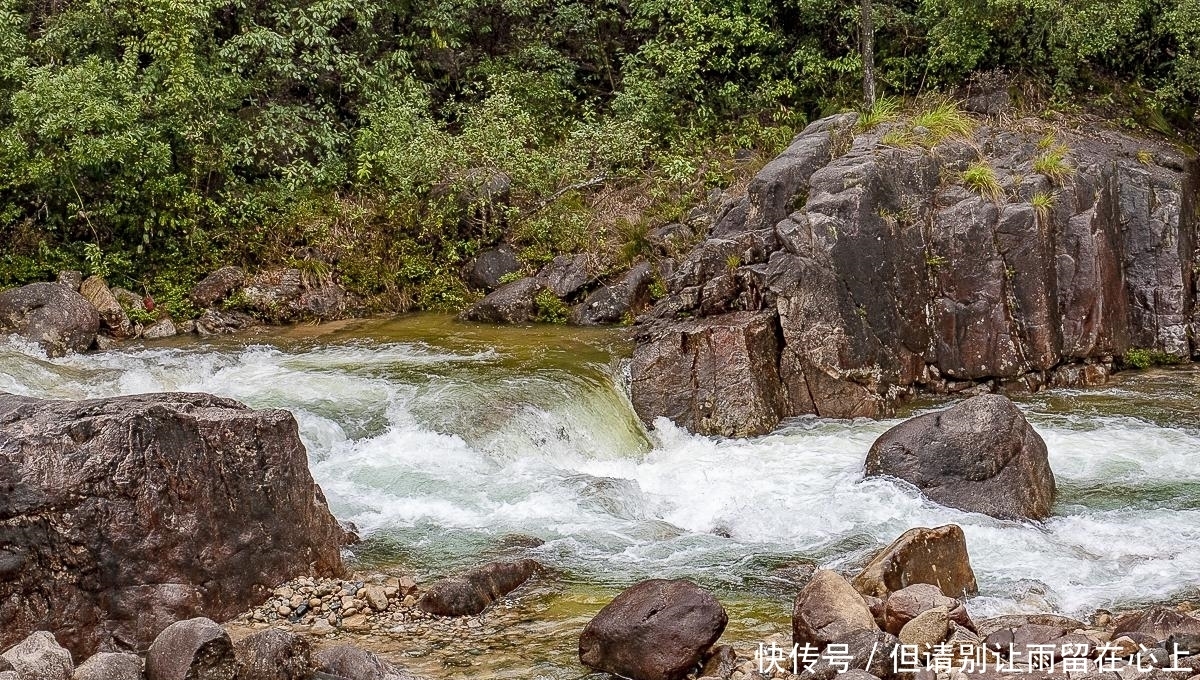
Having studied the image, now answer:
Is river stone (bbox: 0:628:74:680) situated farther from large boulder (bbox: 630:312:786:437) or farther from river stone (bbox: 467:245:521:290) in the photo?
river stone (bbox: 467:245:521:290)

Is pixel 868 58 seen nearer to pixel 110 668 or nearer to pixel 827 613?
pixel 827 613

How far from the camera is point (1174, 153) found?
16.0m

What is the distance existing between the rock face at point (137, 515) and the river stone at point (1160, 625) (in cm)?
567

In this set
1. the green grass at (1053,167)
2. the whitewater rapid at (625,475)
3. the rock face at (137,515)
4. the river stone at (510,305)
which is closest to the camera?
the rock face at (137,515)

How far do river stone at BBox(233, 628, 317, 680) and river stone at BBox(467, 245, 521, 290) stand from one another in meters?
12.6

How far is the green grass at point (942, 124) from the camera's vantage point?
48.5 feet

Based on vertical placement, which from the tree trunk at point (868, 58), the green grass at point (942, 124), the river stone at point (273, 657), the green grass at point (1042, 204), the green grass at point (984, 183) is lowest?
the river stone at point (273, 657)

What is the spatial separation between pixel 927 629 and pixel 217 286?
14.8 m

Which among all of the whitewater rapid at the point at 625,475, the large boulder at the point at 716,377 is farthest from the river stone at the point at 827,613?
the large boulder at the point at 716,377

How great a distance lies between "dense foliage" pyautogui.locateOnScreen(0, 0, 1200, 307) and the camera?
17.3 m

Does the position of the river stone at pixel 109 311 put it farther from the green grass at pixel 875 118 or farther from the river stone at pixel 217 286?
the green grass at pixel 875 118

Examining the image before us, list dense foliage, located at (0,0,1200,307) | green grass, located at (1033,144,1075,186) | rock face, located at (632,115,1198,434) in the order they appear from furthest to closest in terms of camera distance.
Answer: dense foliage, located at (0,0,1200,307), green grass, located at (1033,144,1075,186), rock face, located at (632,115,1198,434)

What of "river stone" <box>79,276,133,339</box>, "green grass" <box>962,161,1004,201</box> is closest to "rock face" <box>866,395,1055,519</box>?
"green grass" <box>962,161,1004,201</box>

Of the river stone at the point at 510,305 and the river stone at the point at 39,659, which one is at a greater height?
the river stone at the point at 39,659
